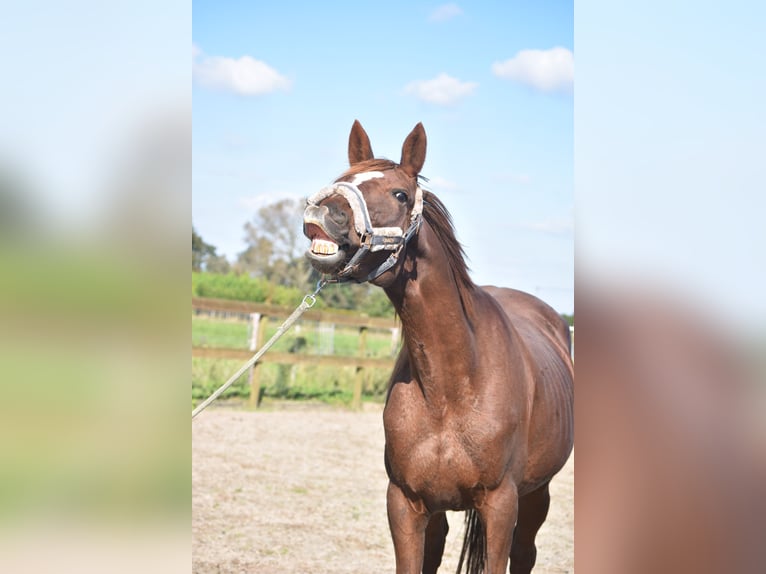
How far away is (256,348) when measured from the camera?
40.2 feet

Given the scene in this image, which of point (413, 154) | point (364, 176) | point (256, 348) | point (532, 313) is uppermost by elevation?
point (413, 154)

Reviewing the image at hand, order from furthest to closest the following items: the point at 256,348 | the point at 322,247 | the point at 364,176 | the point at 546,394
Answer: the point at 256,348 < the point at 546,394 < the point at 364,176 < the point at 322,247

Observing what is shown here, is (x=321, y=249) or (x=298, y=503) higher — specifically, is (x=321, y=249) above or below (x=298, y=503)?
above

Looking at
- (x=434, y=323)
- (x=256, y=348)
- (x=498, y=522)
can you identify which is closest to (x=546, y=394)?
(x=498, y=522)

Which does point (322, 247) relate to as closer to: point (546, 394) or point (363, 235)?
point (363, 235)

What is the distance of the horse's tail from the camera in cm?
399

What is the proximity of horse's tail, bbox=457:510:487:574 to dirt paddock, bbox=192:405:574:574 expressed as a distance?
116 cm

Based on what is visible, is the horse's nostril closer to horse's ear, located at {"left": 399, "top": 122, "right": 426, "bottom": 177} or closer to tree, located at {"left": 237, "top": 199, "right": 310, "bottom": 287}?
horse's ear, located at {"left": 399, "top": 122, "right": 426, "bottom": 177}

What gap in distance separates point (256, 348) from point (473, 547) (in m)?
8.60
